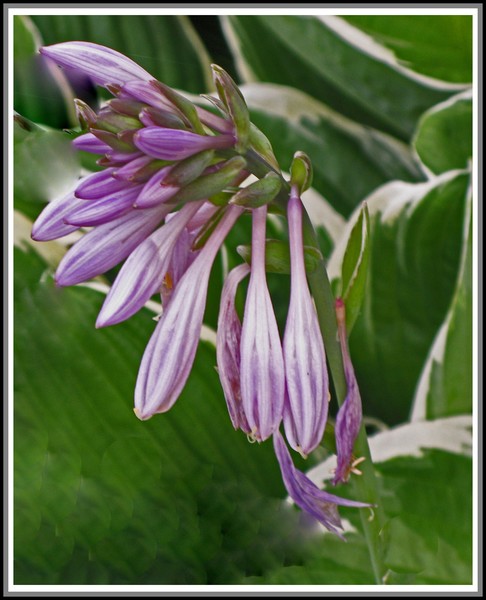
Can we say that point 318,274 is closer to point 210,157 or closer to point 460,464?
point 210,157

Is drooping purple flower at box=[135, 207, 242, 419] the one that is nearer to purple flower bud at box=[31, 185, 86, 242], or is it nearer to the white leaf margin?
purple flower bud at box=[31, 185, 86, 242]

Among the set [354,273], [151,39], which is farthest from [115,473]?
[151,39]

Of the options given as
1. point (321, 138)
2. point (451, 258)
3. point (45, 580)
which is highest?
point (321, 138)

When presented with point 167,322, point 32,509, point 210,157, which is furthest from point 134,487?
point 210,157

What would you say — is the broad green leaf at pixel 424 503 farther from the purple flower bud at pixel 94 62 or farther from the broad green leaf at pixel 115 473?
the purple flower bud at pixel 94 62

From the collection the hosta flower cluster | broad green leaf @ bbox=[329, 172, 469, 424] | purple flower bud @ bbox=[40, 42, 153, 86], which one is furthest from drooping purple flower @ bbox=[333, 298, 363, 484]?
purple flower bud @ bbox=[40, 42, 153, 86]
